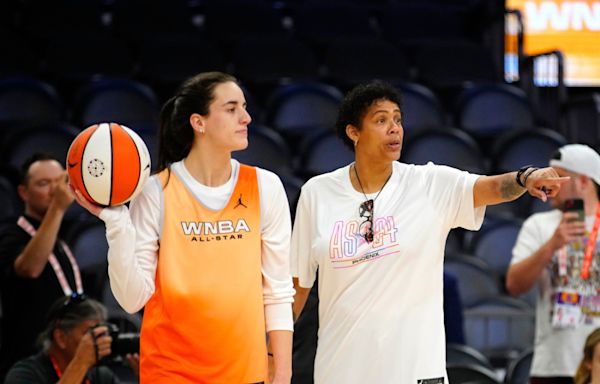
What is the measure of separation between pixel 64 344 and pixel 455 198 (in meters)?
2.05

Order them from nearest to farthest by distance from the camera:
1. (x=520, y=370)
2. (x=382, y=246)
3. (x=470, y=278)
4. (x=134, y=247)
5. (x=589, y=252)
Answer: (x=134, y=247) < (x=382, y=246) < (x=589, y=252) < (x=520, y=370) < (x=470, y=278)

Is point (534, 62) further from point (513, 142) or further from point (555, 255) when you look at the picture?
point (555, 255)

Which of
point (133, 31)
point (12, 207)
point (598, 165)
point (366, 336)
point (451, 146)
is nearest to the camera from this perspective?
point (366, 336)

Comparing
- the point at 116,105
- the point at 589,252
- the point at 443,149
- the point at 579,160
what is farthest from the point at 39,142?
the point at 589,252

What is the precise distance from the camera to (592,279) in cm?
570

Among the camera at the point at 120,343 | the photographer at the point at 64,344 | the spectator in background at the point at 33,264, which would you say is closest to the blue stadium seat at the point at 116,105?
the spectator in background at the point at 33,264

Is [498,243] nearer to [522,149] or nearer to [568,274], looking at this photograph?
[522,149]

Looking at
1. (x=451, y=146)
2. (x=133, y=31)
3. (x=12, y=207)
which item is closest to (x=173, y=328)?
(x=12, y=207)

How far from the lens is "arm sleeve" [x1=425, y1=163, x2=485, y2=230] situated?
4.23 metres

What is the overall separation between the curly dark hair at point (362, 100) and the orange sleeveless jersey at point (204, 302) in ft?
2.45

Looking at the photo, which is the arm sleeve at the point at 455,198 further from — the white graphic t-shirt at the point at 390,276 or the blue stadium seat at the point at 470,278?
the blue stadium seat at the point at 470,278

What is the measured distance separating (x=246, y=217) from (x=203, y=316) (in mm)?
398

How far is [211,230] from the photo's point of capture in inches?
156

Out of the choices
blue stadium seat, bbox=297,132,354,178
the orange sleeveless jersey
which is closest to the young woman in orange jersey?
the orange sleeveless jersey
